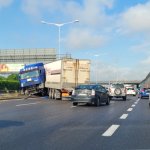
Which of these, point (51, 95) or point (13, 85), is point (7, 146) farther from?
point (13, 85)

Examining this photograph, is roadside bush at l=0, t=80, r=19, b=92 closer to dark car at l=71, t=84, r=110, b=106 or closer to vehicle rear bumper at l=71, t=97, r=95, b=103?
dark car at l=71, t=84, r=110, b=106

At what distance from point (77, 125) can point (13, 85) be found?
181 ft

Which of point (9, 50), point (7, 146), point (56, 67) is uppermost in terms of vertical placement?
point (9, 50)

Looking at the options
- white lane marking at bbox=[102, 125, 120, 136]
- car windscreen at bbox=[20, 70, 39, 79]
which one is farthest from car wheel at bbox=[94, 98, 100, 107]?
car windscreen at bbox=[20, 70, 39, 79]

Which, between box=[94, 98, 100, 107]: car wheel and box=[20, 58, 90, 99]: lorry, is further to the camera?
box=[20, 58, 90, 99]: lorry

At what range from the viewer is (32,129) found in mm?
13375

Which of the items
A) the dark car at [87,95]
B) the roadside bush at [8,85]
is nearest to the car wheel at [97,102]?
the dark car at [87,95]

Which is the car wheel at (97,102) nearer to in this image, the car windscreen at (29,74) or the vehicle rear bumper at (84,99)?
the vehicle rear bumper at (84,99)

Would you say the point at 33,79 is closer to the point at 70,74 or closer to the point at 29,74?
the point at 29,74

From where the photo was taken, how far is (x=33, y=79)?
4881 centimetres

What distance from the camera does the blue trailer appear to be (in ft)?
156

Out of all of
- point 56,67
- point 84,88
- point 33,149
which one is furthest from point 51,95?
point 33,149

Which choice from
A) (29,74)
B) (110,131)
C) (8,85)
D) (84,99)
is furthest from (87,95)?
(8,85)

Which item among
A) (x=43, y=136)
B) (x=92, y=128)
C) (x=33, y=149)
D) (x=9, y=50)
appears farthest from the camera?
(x=9, y=50)
